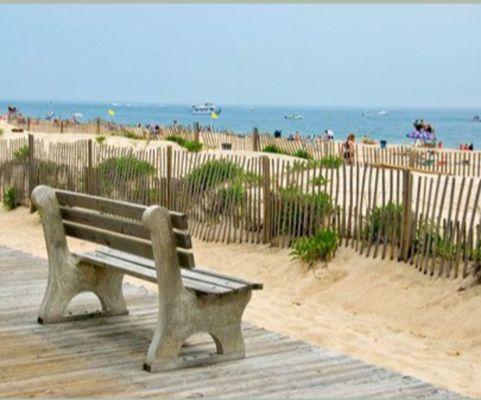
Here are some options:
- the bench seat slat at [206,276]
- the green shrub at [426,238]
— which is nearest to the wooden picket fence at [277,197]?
the green shrub at [426,238]

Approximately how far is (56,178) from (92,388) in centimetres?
1235

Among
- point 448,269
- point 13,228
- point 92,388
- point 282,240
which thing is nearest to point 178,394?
point 92,388

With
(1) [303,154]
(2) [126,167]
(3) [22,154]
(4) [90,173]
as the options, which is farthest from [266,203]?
(1) [303,154]

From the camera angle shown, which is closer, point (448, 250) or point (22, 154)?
point (448, 250)

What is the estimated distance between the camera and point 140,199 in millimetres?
15242

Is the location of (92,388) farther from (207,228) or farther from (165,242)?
(207,228)

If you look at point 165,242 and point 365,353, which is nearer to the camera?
point 165,242

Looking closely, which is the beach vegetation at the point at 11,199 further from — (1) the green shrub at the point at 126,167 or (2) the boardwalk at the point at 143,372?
(2) the boardwalk at the point at 143,372

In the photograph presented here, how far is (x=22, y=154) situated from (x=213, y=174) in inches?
237

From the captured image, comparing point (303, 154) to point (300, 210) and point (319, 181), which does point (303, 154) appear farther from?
point (300, 210)

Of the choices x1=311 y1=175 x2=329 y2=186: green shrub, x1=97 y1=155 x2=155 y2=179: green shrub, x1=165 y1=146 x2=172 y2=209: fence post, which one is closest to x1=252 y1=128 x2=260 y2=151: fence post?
x1=97 y1=155 x2=155 y2=179: green shrub

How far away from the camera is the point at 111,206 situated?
19.9 ft

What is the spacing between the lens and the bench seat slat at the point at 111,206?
5.44 m

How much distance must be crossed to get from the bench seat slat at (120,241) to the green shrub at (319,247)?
5179 millimetres
